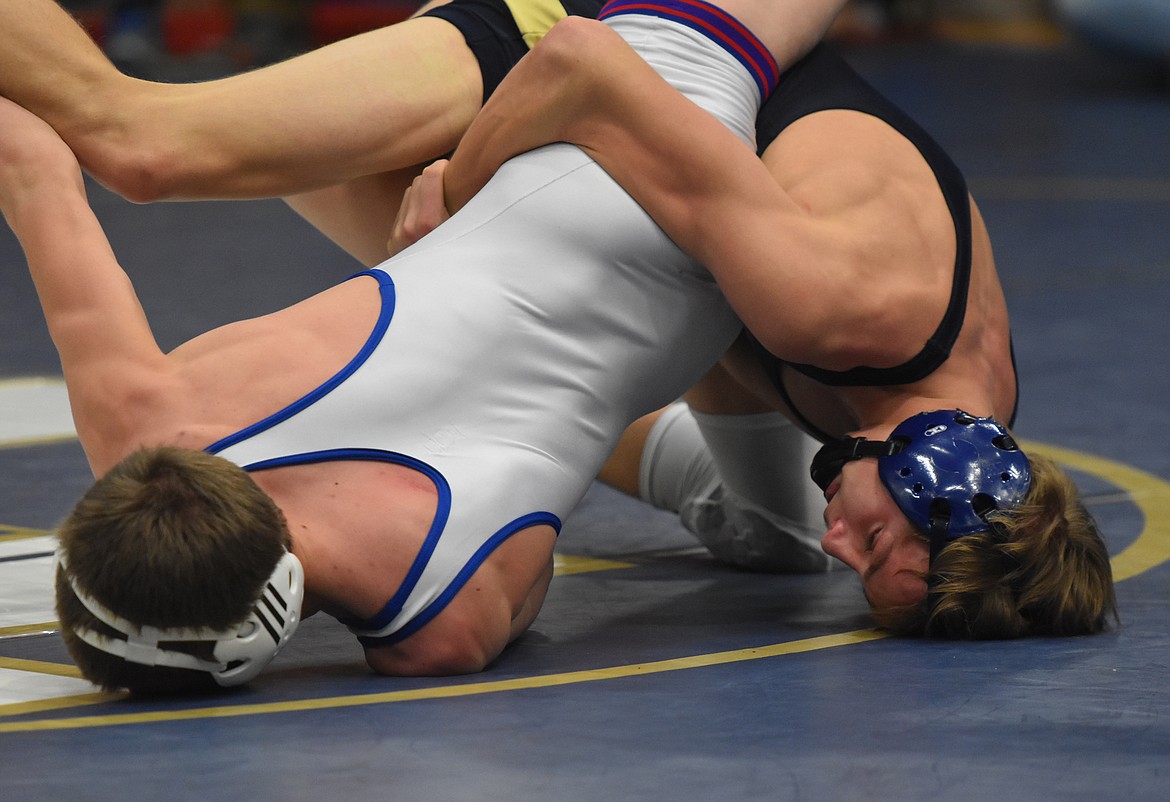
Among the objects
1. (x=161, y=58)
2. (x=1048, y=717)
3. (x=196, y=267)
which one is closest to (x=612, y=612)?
(x=1048, y=717)

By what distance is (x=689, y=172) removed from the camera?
2.91 metres

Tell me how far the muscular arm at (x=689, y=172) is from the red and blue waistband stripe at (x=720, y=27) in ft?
1.05

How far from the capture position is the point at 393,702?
2570 mm

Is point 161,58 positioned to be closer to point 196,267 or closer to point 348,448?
point 196,267

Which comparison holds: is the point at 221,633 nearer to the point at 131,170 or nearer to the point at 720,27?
the point at 131,170

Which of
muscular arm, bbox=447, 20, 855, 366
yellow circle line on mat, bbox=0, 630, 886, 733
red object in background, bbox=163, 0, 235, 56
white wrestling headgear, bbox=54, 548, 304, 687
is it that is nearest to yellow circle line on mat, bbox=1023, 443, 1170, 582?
yellow circle line on mat, bbox=0, 630, 886, 733

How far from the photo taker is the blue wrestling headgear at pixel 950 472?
282cm

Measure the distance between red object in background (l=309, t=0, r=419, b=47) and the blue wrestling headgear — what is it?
1231 centimetres

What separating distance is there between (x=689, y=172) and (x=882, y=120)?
634 millimetres

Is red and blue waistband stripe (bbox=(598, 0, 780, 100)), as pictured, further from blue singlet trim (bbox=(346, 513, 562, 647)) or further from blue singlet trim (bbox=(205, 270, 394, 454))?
blue singlet trim (bbox=(346, 513, 562, 647))

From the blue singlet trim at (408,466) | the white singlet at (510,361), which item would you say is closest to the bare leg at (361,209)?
the white singlet at (510,361)

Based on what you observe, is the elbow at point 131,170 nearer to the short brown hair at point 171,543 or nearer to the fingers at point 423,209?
the fingers at point 423,209

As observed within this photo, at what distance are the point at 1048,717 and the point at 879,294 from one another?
76cm

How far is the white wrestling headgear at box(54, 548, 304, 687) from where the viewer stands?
2.46 metres
